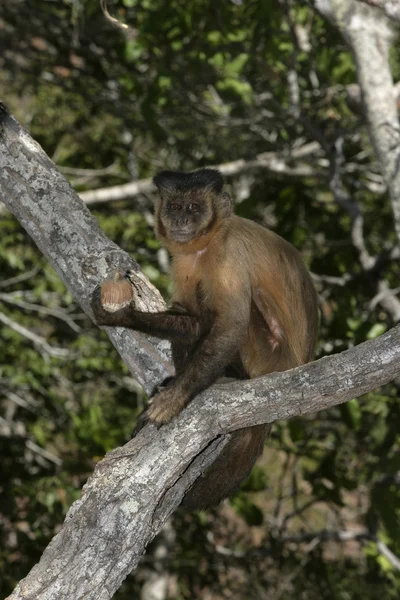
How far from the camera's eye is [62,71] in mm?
9562

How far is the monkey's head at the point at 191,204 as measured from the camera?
4281mm

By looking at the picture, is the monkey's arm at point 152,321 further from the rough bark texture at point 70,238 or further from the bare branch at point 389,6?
Result: the bare branch at point 389,6

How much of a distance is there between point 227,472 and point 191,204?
1454 millimetres

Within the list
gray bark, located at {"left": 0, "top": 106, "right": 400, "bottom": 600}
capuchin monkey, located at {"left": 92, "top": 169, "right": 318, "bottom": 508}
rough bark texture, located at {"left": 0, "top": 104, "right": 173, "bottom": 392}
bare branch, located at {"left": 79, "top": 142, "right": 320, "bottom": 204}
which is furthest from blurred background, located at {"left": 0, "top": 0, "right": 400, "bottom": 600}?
gray bark, located at {"left": 0, "top": 106, "right": 400, "bottom": 600}

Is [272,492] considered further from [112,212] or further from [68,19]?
[68,19]

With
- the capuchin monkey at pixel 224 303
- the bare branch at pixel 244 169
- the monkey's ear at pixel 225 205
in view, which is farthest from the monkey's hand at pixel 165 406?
the bare branch at pixel 244 169

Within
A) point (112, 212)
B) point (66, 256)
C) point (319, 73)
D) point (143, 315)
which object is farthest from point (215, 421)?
point (112, 212)

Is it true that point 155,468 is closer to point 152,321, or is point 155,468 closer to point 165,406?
point 165,406

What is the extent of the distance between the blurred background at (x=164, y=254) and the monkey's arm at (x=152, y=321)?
68.3 inches

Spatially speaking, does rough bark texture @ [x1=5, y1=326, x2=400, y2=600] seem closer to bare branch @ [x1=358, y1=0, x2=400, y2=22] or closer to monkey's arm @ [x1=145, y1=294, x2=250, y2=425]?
monkey's arm @ [x1=145, y1=294, x2=250, y2=425]

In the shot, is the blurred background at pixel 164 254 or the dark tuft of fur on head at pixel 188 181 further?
the blurred background at pixel 164 254

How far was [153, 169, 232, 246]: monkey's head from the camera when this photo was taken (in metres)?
4.28

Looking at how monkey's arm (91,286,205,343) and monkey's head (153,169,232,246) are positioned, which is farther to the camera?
monkey's head (153,169,232,246)

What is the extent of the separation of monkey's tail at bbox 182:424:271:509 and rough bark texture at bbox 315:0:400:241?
1.86 metres
